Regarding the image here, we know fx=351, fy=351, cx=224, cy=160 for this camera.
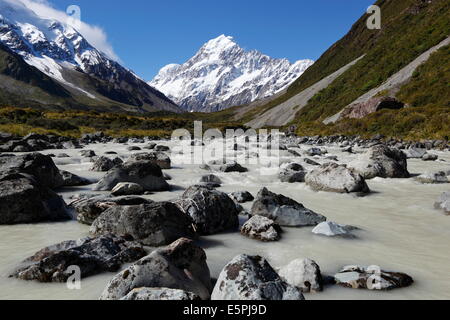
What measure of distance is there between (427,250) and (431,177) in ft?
21.2

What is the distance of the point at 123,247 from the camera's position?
13.6 feet

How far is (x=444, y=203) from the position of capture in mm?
6859

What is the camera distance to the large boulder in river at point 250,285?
293 cm

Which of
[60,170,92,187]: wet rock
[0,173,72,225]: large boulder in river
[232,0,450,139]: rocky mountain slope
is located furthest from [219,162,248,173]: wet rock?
[232,0,450,139]: rocky mountain slope

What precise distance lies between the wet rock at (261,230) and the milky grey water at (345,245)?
0.13 meters

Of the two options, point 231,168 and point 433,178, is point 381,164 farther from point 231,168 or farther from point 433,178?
point 231,168

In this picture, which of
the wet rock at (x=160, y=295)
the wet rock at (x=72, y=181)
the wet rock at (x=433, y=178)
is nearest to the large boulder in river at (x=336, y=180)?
the wet rock at (x=433, y=178)

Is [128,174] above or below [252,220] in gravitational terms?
above

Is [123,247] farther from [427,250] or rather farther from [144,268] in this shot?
[427,250]

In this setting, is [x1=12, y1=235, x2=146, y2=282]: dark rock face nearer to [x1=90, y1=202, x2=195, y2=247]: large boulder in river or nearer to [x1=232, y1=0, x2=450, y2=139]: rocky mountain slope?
[x1=90, y1=202, x2=195, y2=247]: large boulder in river

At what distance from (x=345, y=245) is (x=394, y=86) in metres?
46.3

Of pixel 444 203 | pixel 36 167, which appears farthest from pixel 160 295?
pixel 36 167

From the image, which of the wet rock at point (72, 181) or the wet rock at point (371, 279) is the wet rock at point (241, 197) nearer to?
the wet rock at point (371, 279)
